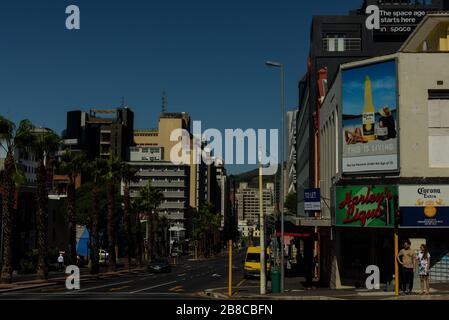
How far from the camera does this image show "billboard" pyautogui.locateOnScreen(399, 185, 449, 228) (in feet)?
102

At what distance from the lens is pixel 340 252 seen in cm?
3662

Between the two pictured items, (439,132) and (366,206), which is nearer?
(439,132)

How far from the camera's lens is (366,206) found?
108 feet

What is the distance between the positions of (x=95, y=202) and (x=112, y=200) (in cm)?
520

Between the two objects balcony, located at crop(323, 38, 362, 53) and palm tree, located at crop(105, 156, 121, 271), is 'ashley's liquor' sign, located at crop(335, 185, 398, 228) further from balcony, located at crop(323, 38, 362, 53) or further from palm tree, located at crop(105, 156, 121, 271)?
balcony, located at crop(323, 38, 362, 53)

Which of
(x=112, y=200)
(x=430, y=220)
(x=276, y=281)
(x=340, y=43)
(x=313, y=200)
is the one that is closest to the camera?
(x=430, y=220)

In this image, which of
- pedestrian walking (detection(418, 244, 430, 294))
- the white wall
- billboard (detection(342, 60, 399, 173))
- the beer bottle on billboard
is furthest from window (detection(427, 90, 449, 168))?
pedestrian walking (detection(418, 244, 430, 294))

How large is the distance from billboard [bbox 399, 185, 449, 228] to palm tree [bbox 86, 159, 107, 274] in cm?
3370

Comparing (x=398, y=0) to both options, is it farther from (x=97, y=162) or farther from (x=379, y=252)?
(x=379, y=252)

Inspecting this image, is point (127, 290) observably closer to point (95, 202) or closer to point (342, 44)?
point (95, 202)

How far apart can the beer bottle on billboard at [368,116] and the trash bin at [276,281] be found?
834 centimetres

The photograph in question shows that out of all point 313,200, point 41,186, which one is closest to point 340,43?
point 313,200

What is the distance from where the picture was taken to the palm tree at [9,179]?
41853 mm
